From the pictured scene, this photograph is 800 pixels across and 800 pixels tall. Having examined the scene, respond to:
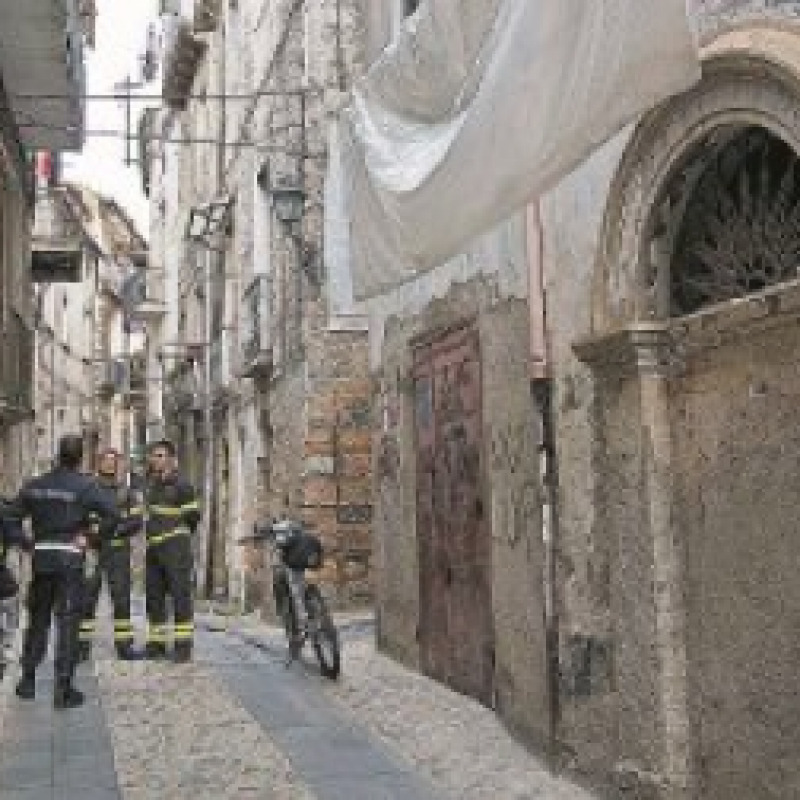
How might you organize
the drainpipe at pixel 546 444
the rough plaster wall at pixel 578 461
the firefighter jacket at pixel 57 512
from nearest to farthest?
1. the rough plaster wall at pixel 578 461
2. the drainpipe at pixel 546 444
3. the firefighter jacket at pixel 57 512

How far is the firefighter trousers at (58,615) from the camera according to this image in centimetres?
713

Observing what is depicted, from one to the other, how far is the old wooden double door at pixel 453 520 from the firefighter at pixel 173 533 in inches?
71.6

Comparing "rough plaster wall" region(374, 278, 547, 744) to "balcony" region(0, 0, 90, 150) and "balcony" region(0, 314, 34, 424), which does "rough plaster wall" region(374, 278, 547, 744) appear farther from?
"balcony" region(0, 314, 34, 424)

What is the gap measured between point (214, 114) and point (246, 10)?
2.71 metres

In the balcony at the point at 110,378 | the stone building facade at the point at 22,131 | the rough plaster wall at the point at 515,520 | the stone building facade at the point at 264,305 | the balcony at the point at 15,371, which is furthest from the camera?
the balcony at the point at 110,378

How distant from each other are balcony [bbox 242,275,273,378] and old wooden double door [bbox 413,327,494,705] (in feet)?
21.1

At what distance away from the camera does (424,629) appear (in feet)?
27.6

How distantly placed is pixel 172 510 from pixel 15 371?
16.8ft

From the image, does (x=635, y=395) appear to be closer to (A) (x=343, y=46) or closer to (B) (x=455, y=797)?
(B) (x=455, y=797)

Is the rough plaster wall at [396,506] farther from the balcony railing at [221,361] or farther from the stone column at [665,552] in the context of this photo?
the balcony railing at [221,361]

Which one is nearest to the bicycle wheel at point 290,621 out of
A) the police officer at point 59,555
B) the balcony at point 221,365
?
the police officer at point 59,555

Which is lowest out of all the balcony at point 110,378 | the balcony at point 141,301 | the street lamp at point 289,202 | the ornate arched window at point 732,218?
the ornate arched window at point 732,218

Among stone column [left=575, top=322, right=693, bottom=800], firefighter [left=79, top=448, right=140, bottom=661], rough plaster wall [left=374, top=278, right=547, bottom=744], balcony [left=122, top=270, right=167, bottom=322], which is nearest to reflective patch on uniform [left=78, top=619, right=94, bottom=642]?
firefighter [left=79, top=448, right=140, bottom=661]

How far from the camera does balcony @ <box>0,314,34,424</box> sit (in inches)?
485
